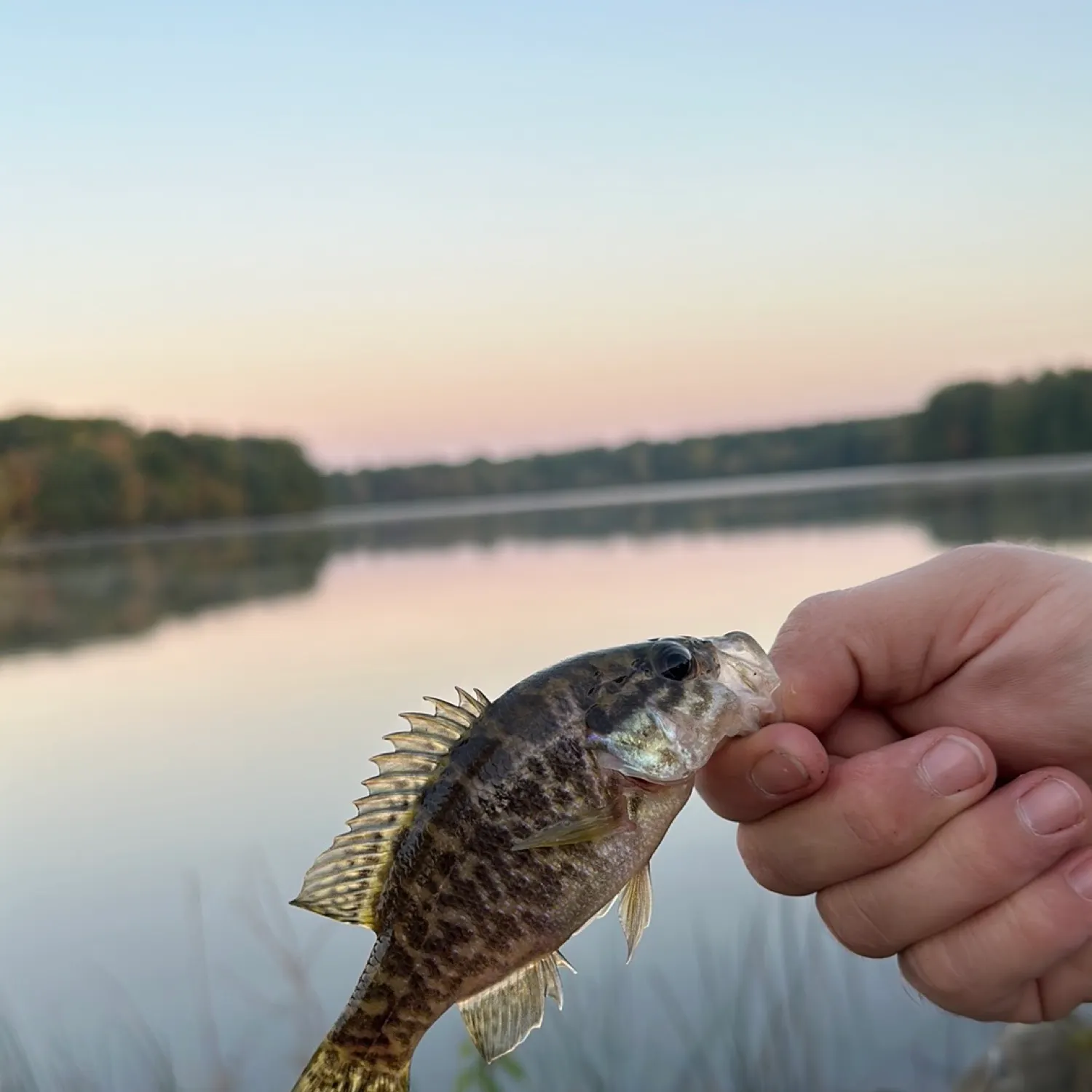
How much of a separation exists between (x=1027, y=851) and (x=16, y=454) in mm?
79239

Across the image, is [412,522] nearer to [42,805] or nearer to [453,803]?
[42,805]

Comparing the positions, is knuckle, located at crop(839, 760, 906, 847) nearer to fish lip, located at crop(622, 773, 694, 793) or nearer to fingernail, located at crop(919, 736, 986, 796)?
fingernail, located at crop(919, 736, 986, 796)

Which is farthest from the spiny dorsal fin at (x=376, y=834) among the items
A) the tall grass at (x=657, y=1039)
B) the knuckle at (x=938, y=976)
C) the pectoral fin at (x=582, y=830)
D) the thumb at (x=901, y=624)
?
the tall grass at (x=657, y=1039)

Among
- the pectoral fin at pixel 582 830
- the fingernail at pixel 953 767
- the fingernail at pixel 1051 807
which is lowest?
the fingernail at pixel 1051 807

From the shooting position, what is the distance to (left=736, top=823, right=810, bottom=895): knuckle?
3.34m

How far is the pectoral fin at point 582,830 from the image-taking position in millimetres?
2484

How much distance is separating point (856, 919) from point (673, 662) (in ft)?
4.58

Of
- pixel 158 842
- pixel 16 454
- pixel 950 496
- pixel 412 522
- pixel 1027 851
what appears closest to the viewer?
pixel 1027 851

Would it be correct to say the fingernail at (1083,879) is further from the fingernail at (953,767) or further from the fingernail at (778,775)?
the fingernail at (778,775)

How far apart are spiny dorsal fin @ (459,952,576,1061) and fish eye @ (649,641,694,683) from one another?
2.82 feet

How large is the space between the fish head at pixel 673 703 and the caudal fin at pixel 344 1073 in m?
1.05

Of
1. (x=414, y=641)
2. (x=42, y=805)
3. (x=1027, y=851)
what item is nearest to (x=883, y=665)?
(x=1027, y=851)

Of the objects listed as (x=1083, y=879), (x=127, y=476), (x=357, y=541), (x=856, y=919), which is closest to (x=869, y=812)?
(x=856, y=919)

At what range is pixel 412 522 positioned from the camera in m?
90.6
